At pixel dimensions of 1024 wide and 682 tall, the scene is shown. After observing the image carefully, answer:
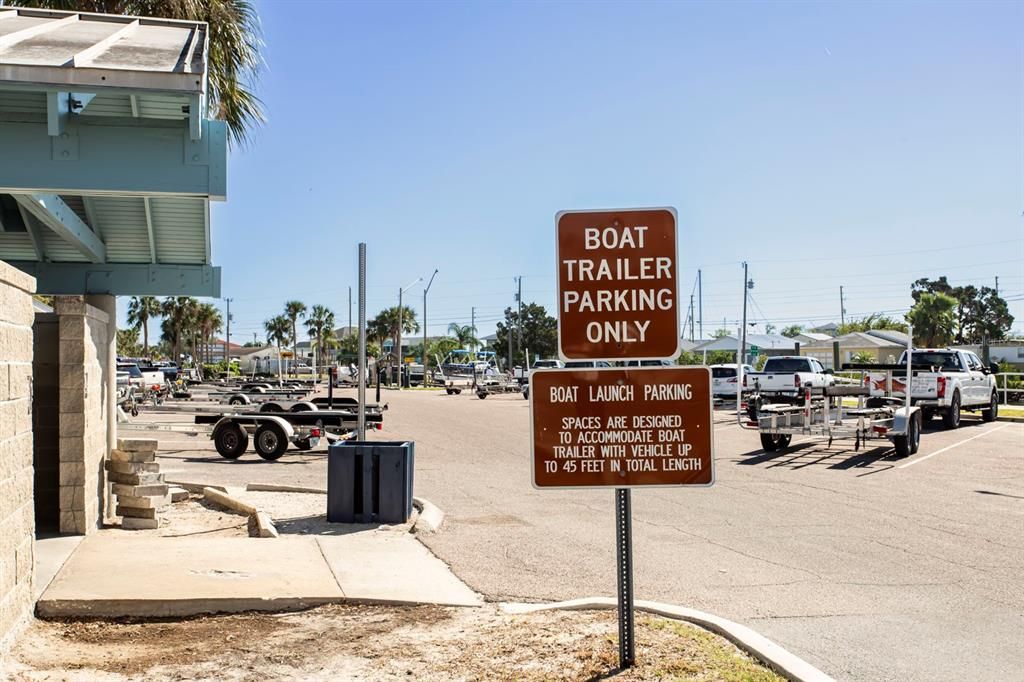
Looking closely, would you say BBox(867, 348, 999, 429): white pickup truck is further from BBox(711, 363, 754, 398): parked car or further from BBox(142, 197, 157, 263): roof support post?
BBox(142, 197, 157, 263): roof support post

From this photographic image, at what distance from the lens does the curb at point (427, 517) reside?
1002 cm

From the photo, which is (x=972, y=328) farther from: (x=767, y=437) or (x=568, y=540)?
(x=568, y=540)

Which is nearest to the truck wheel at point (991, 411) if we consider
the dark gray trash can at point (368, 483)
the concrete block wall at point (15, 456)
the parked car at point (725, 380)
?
the parked car at point (725, 380)

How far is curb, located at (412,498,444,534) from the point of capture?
1002 centimetres

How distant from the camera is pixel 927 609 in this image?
6.88m

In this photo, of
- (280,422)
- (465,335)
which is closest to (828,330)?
(465,335)

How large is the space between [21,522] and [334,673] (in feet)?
7.74

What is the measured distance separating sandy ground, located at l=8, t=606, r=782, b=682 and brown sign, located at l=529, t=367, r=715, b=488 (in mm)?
1013

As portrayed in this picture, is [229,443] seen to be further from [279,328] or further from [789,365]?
[279,328]

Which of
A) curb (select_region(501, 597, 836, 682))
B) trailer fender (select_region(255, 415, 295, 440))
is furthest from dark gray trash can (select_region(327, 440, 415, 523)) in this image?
trailer fender (select_region(255, 415, 295, 440))

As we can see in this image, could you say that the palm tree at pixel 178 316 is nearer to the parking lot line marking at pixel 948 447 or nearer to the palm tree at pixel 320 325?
the palm tree at pixel 320 325

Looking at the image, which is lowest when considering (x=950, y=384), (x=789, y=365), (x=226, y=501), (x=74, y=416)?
(x=226, y=501)

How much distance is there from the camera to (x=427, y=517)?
34.8ft

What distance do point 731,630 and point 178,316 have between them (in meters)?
87.9
